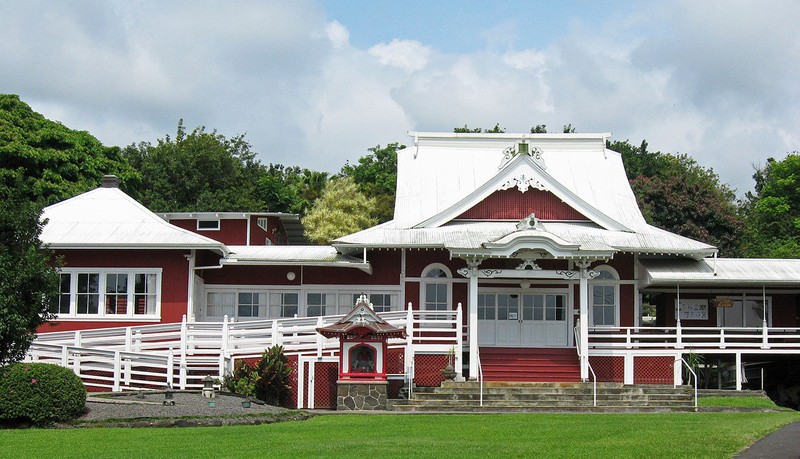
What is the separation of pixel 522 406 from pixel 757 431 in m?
7.47

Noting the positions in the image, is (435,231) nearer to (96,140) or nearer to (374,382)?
(374,382)

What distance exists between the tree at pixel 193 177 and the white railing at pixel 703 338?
102 ft

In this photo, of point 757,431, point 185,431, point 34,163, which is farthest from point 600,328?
point 34,163

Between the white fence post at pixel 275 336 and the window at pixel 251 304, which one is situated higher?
the window at pixel 251 304

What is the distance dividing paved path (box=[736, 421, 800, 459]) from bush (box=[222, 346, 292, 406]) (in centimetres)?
1204

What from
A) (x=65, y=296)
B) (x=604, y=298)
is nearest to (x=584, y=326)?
(x=604, y=298)

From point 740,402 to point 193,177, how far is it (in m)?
40.2

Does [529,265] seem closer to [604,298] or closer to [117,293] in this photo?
[604,298]

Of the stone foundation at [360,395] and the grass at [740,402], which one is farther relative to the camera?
the grass at [740,402]

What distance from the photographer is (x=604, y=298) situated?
31406 mm

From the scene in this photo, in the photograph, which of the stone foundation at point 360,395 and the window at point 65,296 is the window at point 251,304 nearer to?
the window at point 65,296

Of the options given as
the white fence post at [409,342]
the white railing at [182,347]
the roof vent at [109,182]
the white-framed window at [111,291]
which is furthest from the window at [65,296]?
the white fence post at [409,342]

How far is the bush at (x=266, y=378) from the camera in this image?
2522cm

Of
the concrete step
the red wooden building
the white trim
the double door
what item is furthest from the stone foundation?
the white trim
